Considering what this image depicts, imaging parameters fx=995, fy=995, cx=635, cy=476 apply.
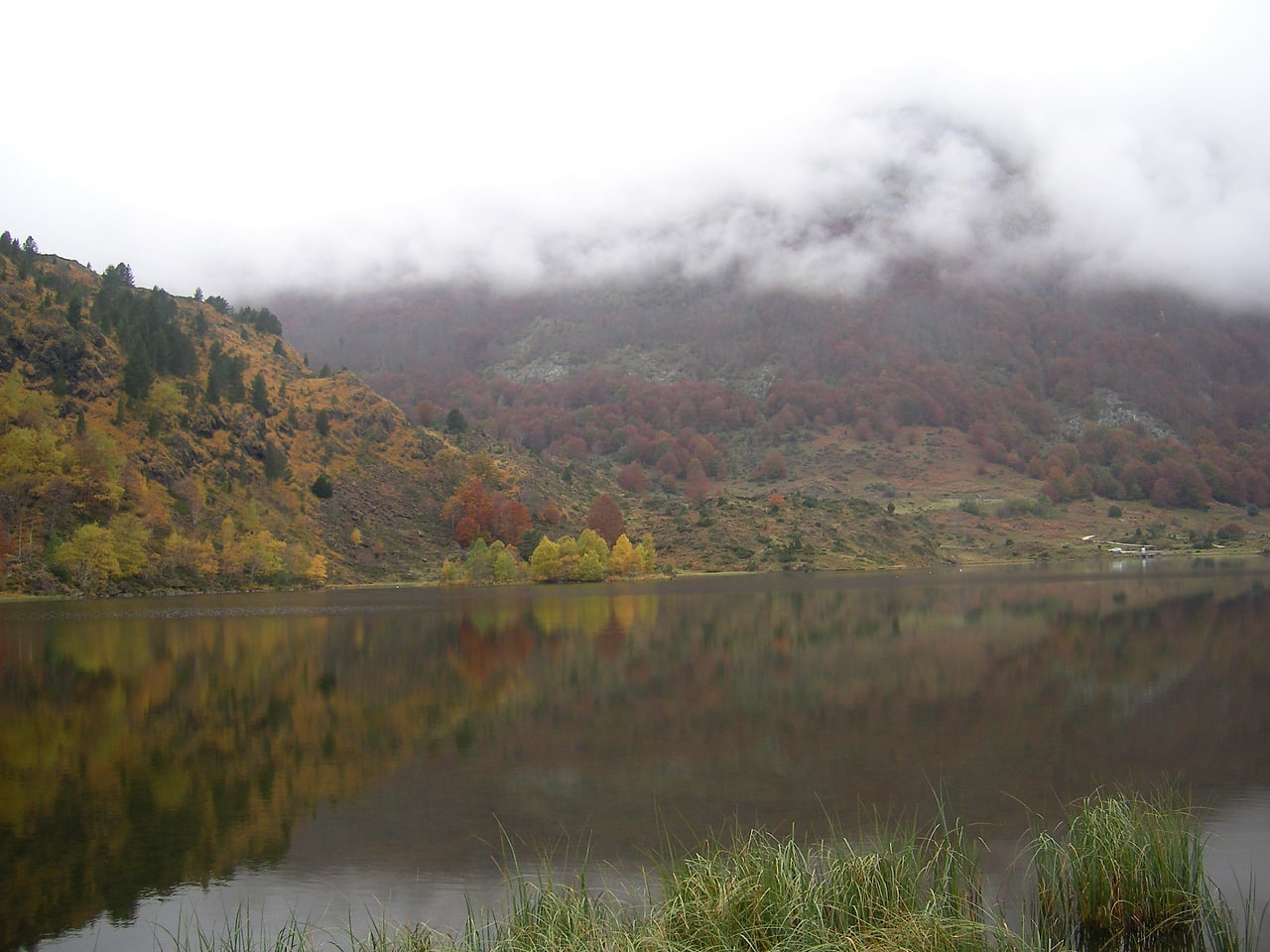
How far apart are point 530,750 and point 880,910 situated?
1338 centimetres

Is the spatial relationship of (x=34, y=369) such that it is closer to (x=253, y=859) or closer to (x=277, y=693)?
(x=277, y=693)

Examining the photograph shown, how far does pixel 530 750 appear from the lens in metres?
23.0

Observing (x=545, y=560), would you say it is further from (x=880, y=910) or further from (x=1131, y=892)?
(x=880, y=910)

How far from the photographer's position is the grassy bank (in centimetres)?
975

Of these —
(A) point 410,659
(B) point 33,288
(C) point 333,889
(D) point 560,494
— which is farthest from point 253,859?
(D) point 560,494

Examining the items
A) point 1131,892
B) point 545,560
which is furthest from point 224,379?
point 1131,892

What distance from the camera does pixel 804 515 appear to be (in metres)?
136

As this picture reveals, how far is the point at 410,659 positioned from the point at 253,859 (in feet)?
76.7

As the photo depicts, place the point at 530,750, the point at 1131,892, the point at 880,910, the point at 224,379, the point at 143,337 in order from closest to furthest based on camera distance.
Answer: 1. the point at 880,910
2. the point at 1131,892
3. the point at 530,750
4. the point at 143,337
5. the point at 224,379

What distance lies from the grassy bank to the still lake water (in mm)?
1296

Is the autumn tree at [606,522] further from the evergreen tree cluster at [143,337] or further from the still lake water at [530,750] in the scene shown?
the still lake water at [530,750]

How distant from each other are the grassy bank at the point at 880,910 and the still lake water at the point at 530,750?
1.30 metres

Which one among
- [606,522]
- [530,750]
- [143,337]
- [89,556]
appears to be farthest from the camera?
[606,522]

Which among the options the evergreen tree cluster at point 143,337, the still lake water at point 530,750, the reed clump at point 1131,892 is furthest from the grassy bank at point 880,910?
the evergreen tree cluster at point 143,337
